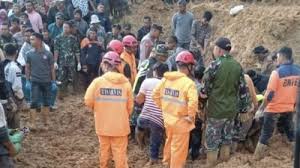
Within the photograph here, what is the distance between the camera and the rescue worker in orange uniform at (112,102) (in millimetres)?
7715

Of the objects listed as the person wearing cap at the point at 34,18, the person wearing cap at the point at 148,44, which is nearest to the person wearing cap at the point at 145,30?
the person wearing cap at the point at 148,44

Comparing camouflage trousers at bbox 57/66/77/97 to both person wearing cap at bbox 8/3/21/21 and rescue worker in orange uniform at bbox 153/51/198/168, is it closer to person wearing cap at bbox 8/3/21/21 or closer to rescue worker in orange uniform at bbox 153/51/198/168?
person wearing cap at bbox 8/3/21/21

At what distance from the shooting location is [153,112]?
857 cm

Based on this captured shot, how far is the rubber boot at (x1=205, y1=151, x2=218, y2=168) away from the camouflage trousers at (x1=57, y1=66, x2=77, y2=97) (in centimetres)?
563

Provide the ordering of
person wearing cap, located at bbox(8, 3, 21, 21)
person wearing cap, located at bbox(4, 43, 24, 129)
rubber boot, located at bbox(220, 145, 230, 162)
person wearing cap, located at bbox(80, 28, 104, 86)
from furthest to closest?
person wearing cap, located at bbox(8, 3, 21, 21), person wearing cap, located at bbox(80, 28, 104, 86), person wearing cap, located at bbox(4, 43, 24, 129), rubber boot, located at bbox(220, 145, 230, 162)

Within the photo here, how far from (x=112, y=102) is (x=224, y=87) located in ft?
5.51

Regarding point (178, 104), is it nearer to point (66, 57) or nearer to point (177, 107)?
point (177, 107)

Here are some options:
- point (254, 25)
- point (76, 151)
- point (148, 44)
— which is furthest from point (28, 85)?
point (254, 25)

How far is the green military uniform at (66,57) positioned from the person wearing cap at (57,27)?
94 centimetres

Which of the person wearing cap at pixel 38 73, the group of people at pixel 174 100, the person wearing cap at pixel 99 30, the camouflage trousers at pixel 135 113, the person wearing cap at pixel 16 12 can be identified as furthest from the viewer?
the person wearing cap at pixel 16 12

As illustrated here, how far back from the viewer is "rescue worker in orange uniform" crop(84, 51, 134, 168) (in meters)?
7.71

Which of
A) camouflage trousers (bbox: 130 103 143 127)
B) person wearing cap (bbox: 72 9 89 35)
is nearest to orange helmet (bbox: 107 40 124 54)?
camouflage trousers (bbox: 130 103 143 127)

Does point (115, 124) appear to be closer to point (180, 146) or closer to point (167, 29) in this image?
point (180, 146)

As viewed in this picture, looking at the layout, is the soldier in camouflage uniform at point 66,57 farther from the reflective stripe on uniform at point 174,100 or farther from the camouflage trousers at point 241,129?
the camouflage trousers at point 241,129
